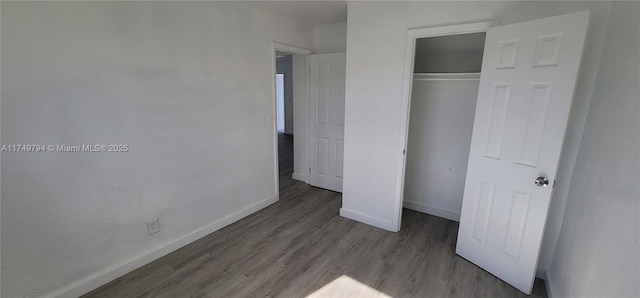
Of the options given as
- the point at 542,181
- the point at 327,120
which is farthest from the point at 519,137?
the point at 327,120

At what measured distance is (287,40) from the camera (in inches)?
133

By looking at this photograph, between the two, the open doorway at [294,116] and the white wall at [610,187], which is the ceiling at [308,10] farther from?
the white wall at [610,187]

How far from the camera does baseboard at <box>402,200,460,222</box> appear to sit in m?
3.17

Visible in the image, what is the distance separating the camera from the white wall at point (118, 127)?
64.8 inches

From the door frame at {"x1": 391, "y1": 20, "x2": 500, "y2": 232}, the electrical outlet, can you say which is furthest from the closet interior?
the electrical outlet

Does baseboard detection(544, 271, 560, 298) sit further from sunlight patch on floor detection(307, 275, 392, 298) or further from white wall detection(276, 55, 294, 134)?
white wall detection(276, 55, 294, 134)

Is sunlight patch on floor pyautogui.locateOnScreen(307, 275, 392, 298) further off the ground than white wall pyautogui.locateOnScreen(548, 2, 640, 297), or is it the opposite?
white wall pyautogui.locateOnScreen(548, 2, 640, 297)

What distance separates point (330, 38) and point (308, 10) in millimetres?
716

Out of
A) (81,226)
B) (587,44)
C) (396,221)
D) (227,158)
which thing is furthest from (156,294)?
(587,44)

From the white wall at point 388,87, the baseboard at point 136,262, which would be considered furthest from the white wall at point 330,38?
the baseboard at point 136,262

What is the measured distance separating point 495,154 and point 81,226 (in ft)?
10.2

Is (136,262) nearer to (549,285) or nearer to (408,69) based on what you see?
(408,69)

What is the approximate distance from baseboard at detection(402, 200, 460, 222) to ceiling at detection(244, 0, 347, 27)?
2.44 m

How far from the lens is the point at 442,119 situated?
307 cm
